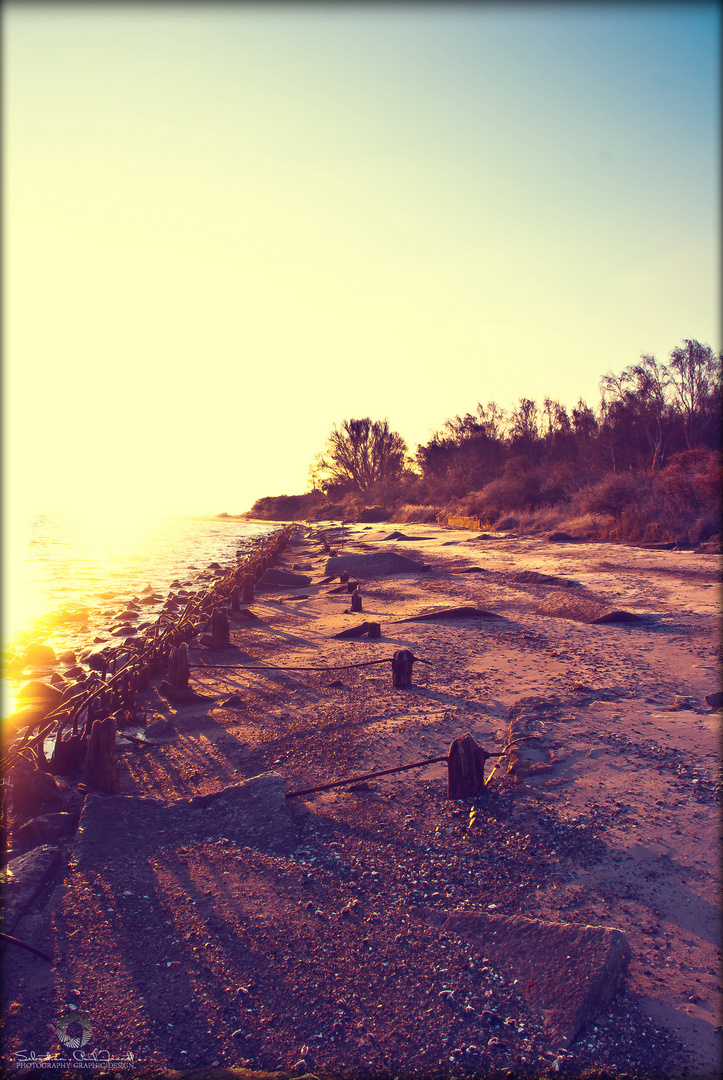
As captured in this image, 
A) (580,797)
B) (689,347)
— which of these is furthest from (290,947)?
(689,347)

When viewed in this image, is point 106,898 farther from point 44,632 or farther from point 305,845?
point 44,632

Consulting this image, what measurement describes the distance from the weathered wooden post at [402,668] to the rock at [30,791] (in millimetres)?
2783

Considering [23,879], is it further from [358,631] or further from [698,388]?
[698,388]

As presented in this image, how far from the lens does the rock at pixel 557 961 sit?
1963 millimetres

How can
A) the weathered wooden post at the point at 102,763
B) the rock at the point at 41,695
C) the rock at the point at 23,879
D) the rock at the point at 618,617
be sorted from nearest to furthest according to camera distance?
the rock at the point at 23,879 → the weathered wooden post at the point at 102,763 → the rock at the point at 41,695 → the rock at the point at 618,617

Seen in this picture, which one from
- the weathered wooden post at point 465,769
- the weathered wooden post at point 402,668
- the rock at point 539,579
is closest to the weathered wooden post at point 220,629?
the weathered wooden post at point 402,668

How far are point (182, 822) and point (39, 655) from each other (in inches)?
213

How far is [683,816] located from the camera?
10.1ft

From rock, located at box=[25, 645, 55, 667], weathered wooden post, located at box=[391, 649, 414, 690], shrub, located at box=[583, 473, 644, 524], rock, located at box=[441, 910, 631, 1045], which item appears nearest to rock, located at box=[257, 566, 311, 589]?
rock, located at box=[25, 645, 55, 667]

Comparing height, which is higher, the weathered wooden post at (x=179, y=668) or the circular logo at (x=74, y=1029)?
the weathered wooden post at (x=179, y=668)

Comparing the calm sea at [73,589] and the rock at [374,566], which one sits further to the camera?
the rock at [374,566]

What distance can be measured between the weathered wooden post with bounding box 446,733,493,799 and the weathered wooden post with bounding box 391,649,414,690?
2043mm

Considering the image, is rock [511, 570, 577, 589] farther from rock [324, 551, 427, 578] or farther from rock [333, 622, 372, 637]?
rock [333, 622, 372, 637]

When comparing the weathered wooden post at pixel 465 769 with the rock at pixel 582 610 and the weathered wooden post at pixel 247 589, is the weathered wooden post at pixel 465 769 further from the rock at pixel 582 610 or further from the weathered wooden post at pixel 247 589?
the weathered wooden post at pixel 247 589
